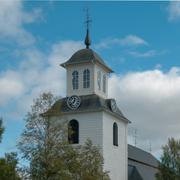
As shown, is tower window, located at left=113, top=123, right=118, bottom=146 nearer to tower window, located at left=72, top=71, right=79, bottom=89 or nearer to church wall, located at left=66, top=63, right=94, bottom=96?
church wall, located at left=66, top=63, right=94, bottom=96

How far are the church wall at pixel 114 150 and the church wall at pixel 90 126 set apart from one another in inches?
21.9

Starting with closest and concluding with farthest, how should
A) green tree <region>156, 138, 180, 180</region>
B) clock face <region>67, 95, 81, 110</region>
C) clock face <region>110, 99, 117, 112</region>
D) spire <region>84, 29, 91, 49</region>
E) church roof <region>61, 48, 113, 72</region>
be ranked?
green tree <region>156, 138, 180, 180</region> < clock face <region>67, 95, 81, 110</region> < clock face <region>110, 99, 117, 112</region> < church roof <region>61, 48, 113, 72</region> < spire <region>84, 29, 91, 49</region>

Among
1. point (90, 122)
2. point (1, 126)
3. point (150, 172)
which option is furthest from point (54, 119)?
point (150, 172)

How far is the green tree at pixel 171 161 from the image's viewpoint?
1923 inches

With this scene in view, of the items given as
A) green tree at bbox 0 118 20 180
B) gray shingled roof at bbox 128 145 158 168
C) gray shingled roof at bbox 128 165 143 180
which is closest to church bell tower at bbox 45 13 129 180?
gray shingled roof at bbox 128 165 143 180

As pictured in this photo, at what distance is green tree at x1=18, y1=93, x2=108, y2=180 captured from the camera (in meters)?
31.6

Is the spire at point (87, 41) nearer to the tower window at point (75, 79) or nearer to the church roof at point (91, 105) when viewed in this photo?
the tower window at point (75, 79)

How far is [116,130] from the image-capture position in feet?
179

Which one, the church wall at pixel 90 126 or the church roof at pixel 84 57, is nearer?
the church wall at pixel 90 126

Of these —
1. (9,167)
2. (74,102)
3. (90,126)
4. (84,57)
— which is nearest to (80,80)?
(84,57)

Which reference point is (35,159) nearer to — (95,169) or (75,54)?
(95,169)

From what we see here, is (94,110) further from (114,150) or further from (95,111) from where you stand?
(114,150)

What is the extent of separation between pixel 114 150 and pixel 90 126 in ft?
11.7

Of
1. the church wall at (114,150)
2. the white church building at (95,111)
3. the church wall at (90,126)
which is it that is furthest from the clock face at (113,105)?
the church wall at (90,126)
